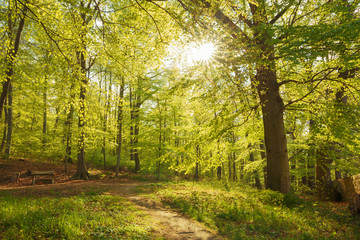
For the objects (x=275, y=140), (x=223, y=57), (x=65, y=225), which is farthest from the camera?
(x=275, y=140)

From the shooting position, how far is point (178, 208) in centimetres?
767

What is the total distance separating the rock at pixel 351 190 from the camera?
20.5 feet

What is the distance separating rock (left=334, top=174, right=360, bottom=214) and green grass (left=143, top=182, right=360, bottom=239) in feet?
1.17

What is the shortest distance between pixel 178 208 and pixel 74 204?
3777 mm

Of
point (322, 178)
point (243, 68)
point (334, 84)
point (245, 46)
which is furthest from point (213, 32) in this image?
point (322, 178)

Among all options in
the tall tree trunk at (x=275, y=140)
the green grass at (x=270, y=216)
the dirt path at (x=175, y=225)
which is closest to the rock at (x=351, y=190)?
the green grass at (x=270, y=216)

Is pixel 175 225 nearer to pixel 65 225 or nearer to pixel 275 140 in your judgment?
pixel 65 225

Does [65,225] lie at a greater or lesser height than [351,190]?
greater

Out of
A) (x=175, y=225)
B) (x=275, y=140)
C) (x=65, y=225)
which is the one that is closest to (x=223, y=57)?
(x=275, y=140)

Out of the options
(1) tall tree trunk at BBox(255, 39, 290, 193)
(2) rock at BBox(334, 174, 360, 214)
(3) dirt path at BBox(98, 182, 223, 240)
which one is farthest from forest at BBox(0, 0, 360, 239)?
(3) dirt path at BBox(98, 182, 223, 240)

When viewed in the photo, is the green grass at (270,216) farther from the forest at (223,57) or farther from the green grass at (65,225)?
the green grass at (65,225)

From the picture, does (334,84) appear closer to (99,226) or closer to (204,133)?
(204,133)

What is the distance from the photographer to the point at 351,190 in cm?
793

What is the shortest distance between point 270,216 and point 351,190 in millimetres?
4398
